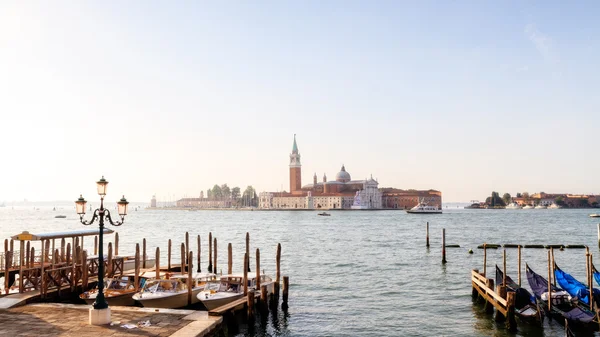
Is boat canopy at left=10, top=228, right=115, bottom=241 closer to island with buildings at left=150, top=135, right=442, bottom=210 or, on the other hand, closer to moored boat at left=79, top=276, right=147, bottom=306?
moored boat at left=79, top=276, right=147, bottom=306

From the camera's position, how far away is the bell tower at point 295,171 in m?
170

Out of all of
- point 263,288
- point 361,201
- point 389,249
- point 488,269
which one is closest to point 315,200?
point 361,201

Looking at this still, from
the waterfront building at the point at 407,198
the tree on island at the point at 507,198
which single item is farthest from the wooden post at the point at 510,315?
the tree on island at the point at 507,198

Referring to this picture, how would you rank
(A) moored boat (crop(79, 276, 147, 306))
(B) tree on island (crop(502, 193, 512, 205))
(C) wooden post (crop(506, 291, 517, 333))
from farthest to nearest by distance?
(B) tree on island (crop(502, 193, 512, 205)) → (A) moored boat (crop(79, 276, 147, 306)) → (C) wooden post (crop(506, 291, 517, 333))

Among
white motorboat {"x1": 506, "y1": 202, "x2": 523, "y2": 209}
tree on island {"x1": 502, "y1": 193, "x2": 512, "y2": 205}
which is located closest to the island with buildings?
white motorboat {"x1": 506, "y1": 202, "x2": 523, "y2": 209}

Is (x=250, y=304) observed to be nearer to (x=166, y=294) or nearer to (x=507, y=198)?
(x=166, y=294)

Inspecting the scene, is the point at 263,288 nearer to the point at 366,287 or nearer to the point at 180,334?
the point at 180,334

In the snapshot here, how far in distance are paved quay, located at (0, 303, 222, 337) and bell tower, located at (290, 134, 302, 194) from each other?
15714 cm

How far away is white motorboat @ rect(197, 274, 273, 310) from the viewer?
16.0 meters

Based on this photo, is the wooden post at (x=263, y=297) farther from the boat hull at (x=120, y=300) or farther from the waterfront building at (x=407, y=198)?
the waterfront building at (x=407, y=198)

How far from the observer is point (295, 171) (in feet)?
562

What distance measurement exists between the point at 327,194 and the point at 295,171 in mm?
15386

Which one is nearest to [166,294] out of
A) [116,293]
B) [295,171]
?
[116,293]

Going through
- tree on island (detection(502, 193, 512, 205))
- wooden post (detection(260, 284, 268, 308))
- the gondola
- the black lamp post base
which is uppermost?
tree on island (detection(502, 193, 512, 205))
